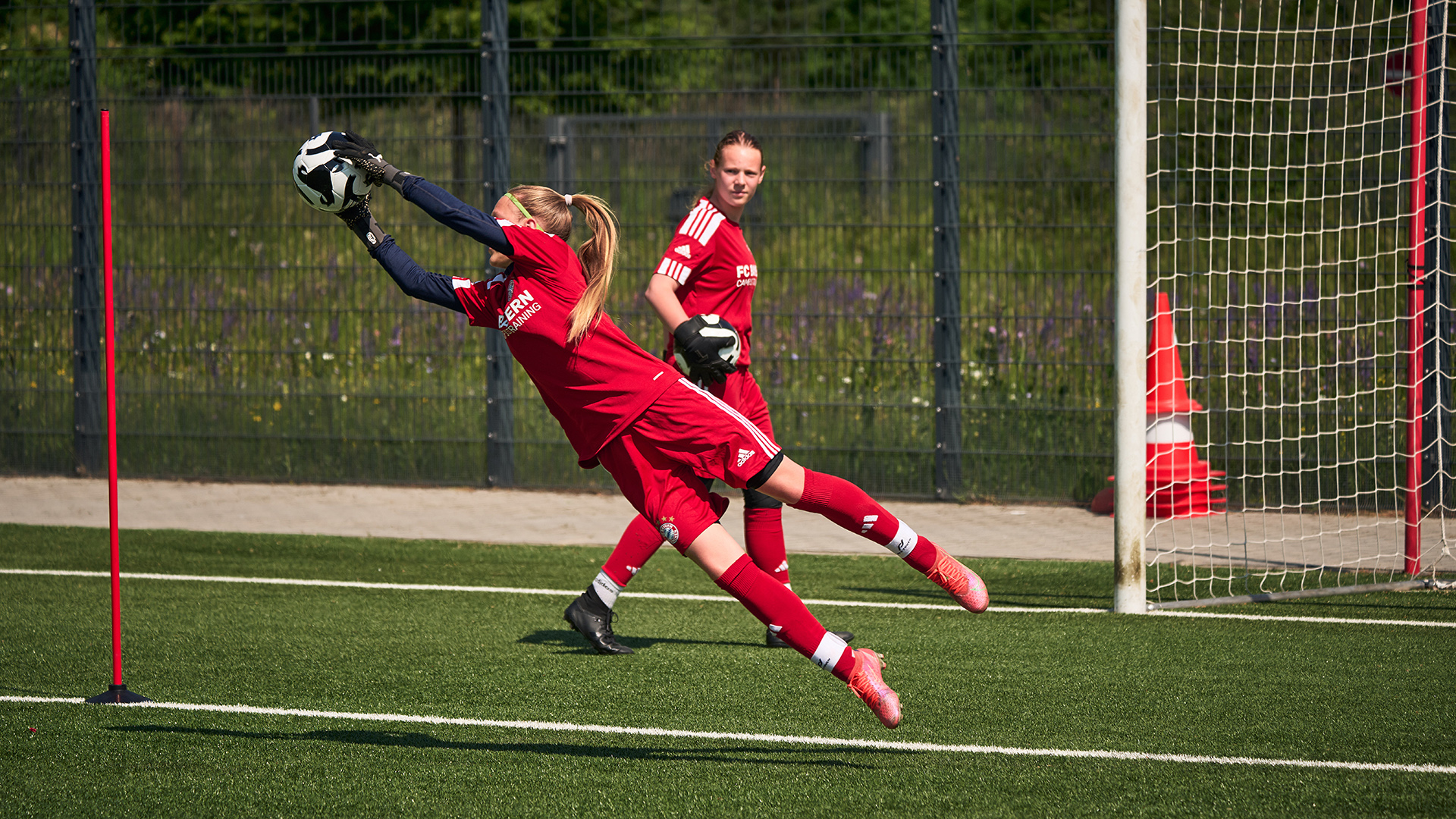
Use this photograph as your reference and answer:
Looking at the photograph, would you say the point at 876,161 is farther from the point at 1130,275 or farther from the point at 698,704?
the point at 698,704

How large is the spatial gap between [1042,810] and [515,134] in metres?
7.48

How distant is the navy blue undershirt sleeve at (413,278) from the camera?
4.95 m

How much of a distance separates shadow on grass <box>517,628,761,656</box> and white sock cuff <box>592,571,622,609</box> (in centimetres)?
22

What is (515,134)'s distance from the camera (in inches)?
413

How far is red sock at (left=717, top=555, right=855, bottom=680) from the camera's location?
446 cm

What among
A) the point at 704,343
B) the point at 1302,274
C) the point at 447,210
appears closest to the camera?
the point at 447,210

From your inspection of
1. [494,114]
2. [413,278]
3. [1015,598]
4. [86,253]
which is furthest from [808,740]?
[86,253]

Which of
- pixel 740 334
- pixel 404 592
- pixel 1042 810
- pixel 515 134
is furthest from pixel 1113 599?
pixel 515 134

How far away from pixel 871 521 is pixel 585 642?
1891mm

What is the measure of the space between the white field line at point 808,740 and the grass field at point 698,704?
0.02 m

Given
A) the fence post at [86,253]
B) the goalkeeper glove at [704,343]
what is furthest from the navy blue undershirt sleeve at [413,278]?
the fence post at [86,253]

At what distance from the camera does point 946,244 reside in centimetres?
988

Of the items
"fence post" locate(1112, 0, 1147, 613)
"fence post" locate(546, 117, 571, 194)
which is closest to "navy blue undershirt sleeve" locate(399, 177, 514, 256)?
"fence post" locate(1112, 0, 1147, 613)

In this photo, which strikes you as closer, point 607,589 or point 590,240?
point 590,240
